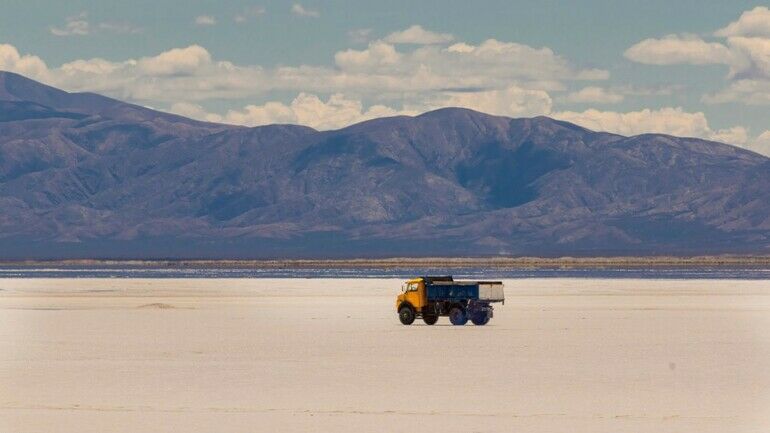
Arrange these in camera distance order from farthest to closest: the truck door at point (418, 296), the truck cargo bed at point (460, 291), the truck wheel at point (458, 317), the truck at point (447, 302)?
the truck cargo bed at point (460, 291) → the truck door at point (418, 296) → the truck at point (447, 302) → the truck wheel at point (458, 317)

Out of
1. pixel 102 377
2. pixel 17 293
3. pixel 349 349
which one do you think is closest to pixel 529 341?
pixel 349 349

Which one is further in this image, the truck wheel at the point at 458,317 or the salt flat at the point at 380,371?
the truck wheel at the point at 458,317

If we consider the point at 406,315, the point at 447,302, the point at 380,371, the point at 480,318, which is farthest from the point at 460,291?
the point at 380,371

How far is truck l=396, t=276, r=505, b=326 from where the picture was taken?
53.3 metres

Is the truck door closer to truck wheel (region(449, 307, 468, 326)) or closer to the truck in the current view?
the truck

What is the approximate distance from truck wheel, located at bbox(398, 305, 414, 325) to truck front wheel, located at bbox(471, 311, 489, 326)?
7.00 feet

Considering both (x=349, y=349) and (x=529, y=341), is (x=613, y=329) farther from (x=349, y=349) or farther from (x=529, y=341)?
(x=349, y=349)

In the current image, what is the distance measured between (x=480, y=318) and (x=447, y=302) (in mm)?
1439

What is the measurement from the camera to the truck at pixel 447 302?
53.3 m

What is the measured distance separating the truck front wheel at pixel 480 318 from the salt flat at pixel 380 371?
90cm

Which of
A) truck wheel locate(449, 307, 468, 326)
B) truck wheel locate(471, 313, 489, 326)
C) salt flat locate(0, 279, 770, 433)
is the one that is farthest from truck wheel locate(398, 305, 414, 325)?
truck wheel locate(471, 313, 489, 326)

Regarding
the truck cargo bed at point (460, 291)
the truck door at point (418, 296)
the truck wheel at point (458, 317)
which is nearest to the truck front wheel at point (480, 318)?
the truck wheel at point (458, 317)

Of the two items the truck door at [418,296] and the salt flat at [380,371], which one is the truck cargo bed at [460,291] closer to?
the truck door at [418,296]

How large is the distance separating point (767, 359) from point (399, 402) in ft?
42.0
